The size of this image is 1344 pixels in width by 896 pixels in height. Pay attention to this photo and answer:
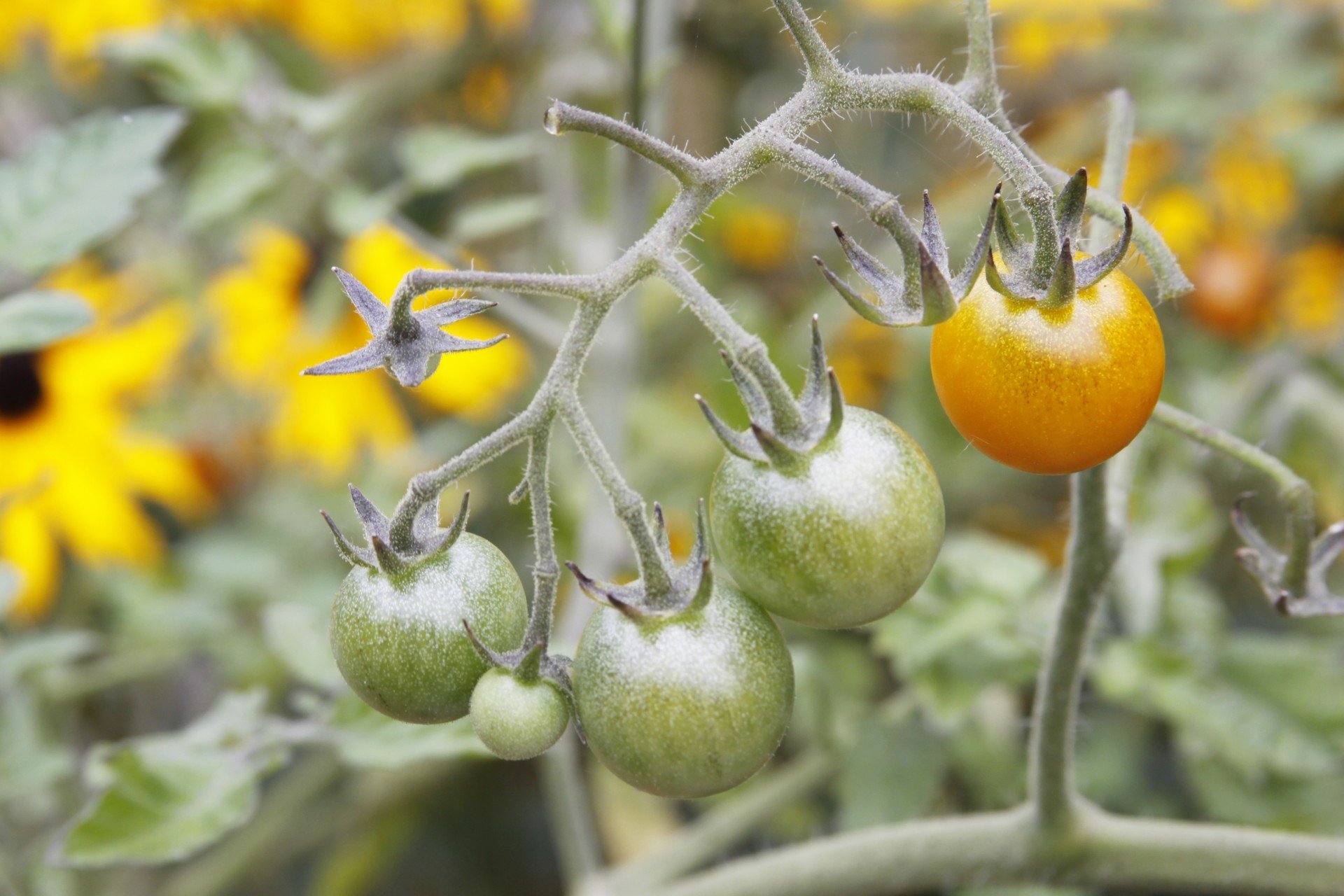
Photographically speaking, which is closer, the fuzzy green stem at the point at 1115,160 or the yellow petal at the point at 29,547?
the fuzzy green stem at the point at 1115,160

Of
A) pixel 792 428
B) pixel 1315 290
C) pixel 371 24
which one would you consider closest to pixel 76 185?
pixel 792 428

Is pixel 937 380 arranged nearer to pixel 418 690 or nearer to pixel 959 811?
pixel 418 690

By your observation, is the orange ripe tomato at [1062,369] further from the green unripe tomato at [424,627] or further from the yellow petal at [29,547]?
the yellow petal at [29,547]

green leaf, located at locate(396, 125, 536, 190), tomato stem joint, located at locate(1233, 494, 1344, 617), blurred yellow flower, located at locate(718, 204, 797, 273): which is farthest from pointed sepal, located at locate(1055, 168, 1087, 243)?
blurred yellow flower, located at locate(718, 204, 797, 273)

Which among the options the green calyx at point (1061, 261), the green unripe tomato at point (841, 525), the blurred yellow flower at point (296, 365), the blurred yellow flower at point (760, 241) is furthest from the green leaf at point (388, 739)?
the blurred yellow flower at point (760, 241)

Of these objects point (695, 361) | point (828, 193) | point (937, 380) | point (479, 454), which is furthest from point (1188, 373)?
point (479, 454)
